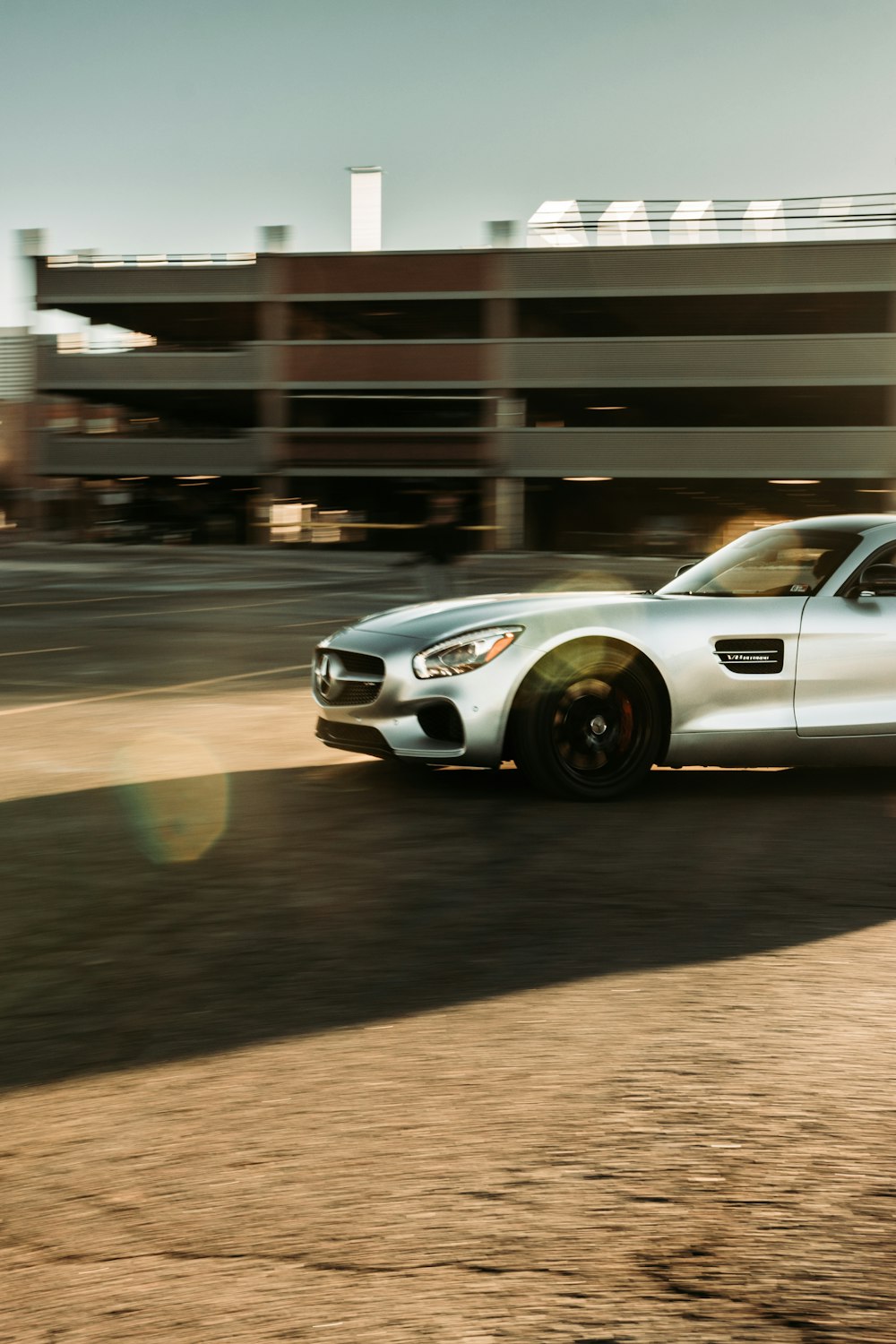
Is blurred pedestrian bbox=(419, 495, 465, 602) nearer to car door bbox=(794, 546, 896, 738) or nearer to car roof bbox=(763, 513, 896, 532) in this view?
car roof bbox=(763, 513, 896, 532)

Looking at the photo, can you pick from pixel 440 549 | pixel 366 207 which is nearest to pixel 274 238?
pixel 366 207

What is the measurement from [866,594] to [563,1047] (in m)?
4.14

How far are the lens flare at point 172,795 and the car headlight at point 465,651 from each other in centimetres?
114

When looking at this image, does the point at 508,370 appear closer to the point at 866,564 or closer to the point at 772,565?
the point at 772,565

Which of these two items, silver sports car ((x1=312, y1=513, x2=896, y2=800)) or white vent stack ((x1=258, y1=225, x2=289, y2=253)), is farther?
white vent stack ((x1=258, y1=225, x2=289, y2=253))

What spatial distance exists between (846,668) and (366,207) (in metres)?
49.9

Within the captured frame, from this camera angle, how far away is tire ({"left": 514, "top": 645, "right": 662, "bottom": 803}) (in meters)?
6.98

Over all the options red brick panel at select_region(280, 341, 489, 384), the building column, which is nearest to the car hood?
the building column

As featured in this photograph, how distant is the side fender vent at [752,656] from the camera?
710 cm

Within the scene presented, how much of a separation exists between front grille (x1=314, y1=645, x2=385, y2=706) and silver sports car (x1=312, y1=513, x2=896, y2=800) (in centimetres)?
1

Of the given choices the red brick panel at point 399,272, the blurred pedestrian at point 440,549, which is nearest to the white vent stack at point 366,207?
the red brick panel at point 399,272

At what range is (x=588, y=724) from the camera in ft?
23.2

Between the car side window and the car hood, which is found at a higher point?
the car side window

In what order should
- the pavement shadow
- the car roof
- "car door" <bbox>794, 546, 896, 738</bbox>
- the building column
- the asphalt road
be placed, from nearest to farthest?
the asphalt road < the pavement shadow < "car door" <bbox>794, 546, 896, 738</bbox> < the car roof < the building column
